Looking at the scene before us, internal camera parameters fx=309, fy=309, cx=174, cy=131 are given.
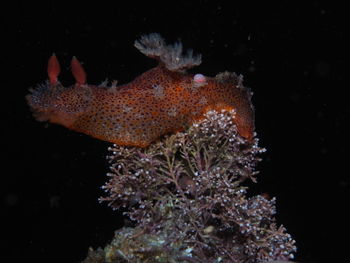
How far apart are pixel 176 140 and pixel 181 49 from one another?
3.95ft

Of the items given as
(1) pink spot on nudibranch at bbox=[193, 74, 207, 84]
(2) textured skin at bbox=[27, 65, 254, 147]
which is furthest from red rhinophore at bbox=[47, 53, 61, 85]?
(1) pink spot on nudibranch at bbox=[193, 74, 207, 84]

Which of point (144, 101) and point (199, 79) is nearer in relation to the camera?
point (144, 101)

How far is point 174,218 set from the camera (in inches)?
156

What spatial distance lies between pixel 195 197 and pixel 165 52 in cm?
190

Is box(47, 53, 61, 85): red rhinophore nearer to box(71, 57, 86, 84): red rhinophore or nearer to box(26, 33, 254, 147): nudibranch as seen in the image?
box(26, 33, 254, 147): nudibranch

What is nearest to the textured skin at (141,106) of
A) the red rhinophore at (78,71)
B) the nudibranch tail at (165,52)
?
the red rhinophore at (78,71)

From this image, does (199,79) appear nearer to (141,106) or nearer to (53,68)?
(141,106)

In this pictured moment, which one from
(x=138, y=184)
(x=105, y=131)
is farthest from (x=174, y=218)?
(x=105, y=131)

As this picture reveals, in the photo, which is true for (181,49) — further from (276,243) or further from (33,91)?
(276,243)

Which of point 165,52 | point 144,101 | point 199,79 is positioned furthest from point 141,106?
point 199,79

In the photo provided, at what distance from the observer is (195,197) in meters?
3.89

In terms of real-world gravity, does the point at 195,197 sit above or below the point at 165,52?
below

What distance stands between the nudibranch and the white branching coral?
0.19 meters

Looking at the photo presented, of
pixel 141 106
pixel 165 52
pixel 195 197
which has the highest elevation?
pixel 165 52
